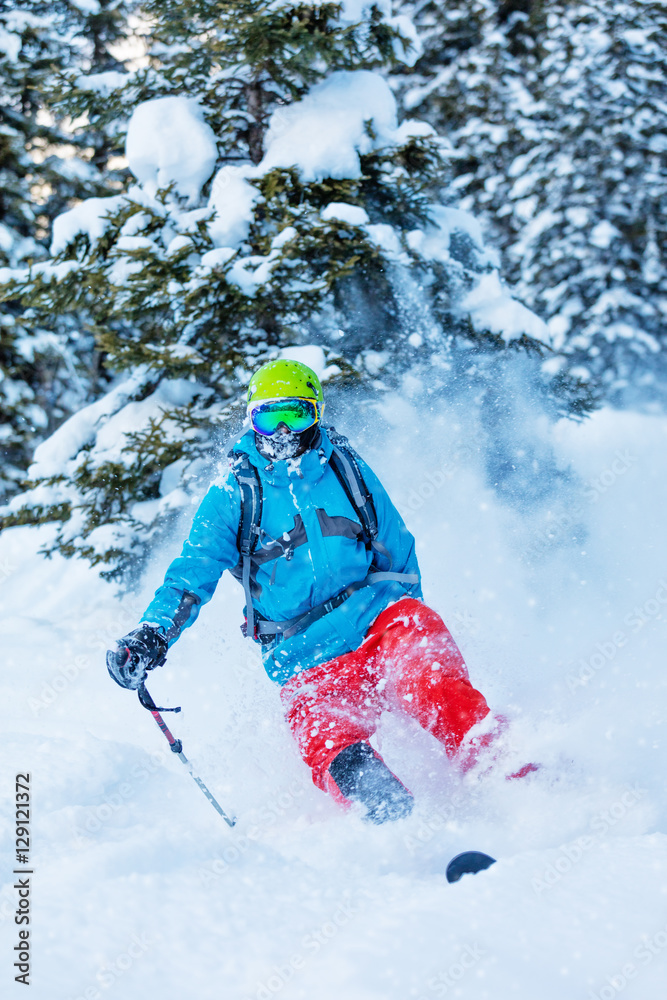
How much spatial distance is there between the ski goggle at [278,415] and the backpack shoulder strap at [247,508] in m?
0.20

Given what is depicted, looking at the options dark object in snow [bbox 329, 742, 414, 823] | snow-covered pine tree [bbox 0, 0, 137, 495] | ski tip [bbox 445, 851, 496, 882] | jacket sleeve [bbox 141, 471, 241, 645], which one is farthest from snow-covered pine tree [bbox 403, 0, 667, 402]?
ski tip [bbox 445, 851, 496, 882]

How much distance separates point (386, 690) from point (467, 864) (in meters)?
1.25

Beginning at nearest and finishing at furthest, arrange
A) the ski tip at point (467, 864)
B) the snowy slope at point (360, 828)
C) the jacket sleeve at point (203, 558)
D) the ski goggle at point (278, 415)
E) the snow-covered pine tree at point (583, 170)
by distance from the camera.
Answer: the snowy slope at point (360, 828) < the ski tip at point (467, 864) < the jacket sleeve at point (203, 558) < the ski goggle at point (278, 415) < the snow-covered pine tree at point (583, 170)

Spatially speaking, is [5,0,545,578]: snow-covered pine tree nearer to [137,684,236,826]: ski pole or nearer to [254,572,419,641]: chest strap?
[254,572,419,641]: chest strap

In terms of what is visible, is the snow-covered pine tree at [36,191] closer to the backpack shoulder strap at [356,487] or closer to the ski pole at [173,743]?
the backpack shoulder strap at [356,487]

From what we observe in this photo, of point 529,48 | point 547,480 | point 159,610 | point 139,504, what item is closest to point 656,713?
point 159,610

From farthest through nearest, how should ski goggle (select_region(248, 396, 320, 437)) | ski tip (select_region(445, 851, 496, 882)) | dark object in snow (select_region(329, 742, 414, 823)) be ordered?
ski goggle (select_region(248, 396, 320, 437)), dark object in snow (select_region(329, 742, 414, 823)), ski tip (select_region(445, 851, 496, 882))

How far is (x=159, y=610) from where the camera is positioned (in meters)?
3.34

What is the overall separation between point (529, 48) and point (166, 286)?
36.6 ft

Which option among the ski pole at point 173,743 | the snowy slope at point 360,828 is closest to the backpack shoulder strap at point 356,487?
the snowy slope at point 360,828

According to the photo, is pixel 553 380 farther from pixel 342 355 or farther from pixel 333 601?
pixel 333 601

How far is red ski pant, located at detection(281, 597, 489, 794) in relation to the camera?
3.24 metres

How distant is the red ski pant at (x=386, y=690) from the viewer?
10.6ft

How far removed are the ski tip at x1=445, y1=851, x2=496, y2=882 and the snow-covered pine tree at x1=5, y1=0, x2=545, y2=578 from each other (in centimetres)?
436
